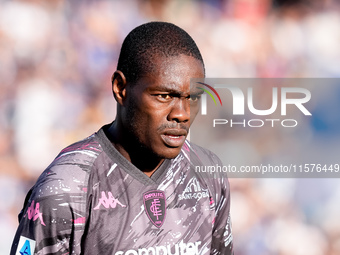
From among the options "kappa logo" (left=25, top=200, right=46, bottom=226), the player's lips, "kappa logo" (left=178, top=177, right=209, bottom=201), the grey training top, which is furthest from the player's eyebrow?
"kappa logo" (left=25, top=200, right=46, bottom=226)

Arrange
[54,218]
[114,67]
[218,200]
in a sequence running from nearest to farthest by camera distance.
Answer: [54,218], [218,200], [114,67]

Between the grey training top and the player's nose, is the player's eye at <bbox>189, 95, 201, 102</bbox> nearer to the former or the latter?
the player's nose

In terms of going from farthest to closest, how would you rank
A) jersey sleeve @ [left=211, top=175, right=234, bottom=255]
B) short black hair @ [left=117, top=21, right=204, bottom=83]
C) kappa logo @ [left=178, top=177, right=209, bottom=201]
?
jersey sleeve @ [left=211, top=175, right=234, bottom=255], kappa logo @ [left=178, top=177, right=209, bottom=201], short black hair @ [left=117, top=21, right=204, bottom=83]

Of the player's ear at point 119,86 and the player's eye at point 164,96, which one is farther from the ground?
the player's ear at point 119,86

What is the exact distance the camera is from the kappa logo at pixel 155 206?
54.3 inches

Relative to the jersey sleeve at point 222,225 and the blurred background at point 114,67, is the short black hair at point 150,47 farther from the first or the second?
the blurred background at point 114,67

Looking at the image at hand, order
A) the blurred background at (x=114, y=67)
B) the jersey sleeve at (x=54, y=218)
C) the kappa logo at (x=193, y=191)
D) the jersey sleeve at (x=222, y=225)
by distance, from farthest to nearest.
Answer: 1. the blurred background at (x=114, y=67)
2. the jersey sleeve at (x=222, y=225)
3. the kappa logo at (x=193, y=191)
4. the jersey sleeve at (x=54, y=218)

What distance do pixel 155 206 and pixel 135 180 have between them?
9 centimetres

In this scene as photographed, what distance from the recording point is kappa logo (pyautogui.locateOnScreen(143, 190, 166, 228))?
4.52 feet

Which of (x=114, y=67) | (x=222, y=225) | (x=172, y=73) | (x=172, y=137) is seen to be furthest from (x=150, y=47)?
(x=114, y=67)

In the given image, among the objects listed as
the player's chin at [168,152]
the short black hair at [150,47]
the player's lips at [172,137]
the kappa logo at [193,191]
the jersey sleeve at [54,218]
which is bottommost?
the jersey sleeve at [54,218]

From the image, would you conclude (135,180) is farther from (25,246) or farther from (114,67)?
(114,67)

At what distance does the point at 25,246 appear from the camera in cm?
125

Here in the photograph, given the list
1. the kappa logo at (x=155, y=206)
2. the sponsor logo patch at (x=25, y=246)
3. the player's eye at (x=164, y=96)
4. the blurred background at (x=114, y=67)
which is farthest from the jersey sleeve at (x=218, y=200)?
the blurred background at (x=114, y=67)
